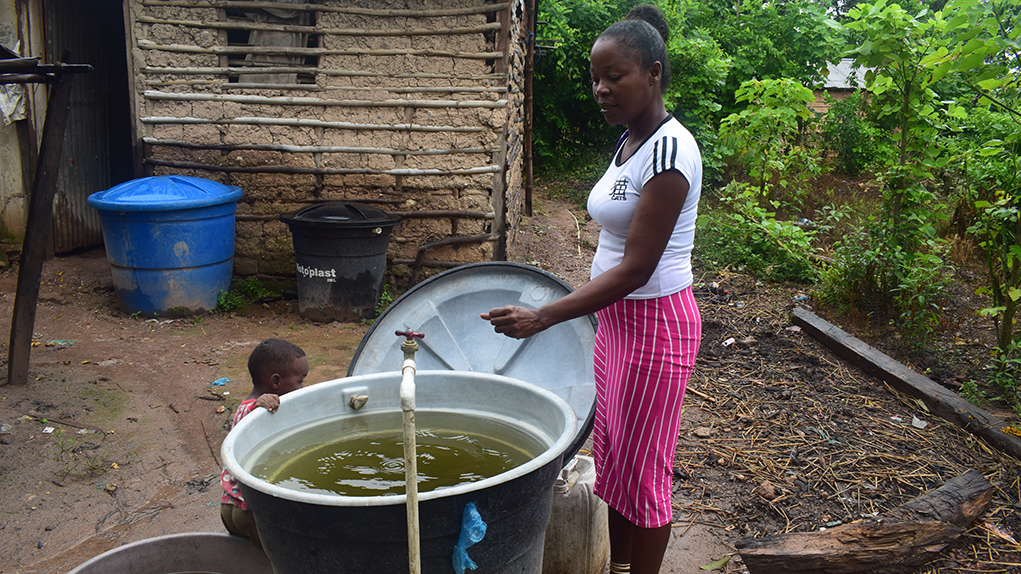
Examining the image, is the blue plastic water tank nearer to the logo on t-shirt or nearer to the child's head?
the child's head

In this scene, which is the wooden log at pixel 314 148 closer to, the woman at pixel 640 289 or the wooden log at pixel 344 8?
the wooden log at pixel 344 8

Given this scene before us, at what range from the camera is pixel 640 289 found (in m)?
1.93

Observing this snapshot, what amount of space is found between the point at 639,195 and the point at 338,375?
10.7 ft

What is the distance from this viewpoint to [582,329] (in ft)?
8.85

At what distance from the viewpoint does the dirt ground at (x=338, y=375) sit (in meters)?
2.87

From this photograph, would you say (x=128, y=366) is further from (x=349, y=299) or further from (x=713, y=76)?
(x=713, y=76)

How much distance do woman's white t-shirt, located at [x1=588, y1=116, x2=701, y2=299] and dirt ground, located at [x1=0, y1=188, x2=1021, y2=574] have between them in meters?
1.36

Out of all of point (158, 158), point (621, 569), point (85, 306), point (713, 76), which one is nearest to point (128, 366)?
point (85, 306)

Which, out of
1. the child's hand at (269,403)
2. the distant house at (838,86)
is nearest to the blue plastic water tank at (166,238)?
the child's hand at (269,403)

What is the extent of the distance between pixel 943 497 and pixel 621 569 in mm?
1558

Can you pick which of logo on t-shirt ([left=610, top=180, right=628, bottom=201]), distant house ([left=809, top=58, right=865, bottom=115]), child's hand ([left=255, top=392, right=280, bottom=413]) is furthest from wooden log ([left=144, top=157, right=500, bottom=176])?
distant house ([left=809, top=58, right=865, bottom=115])

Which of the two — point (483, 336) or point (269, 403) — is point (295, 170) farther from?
point (269, 403)

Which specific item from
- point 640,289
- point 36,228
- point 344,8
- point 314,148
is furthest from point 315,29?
point 640,289

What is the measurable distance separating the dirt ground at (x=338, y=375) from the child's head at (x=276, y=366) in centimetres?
98
